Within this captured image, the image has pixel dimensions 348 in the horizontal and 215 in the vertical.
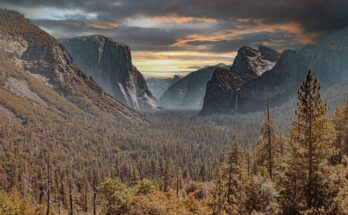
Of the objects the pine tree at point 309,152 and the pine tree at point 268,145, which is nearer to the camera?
A: the pine tree at point 309,152

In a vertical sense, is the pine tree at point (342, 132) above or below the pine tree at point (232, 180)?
above

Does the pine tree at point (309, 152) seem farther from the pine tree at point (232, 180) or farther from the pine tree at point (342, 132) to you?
the pine tree at point (342, 132)

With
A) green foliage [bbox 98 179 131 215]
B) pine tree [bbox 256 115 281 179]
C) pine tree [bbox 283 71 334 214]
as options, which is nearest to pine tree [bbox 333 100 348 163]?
pine tree [bbox 256 115 281 179]

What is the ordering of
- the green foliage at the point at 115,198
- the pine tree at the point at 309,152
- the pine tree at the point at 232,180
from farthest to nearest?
the pine tree at the point at 232,180, the green foliage at the point at 115,198, the pine tree at the point at 309,152

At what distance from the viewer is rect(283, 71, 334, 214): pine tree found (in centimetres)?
4066

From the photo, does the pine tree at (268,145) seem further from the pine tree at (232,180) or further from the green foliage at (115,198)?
the green foliage at (115,198)

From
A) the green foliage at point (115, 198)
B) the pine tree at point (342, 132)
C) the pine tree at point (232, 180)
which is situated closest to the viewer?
the green foliage at point (115, 198)

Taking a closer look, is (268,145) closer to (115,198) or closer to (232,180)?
(232,180)

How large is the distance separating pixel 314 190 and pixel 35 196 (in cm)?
14758

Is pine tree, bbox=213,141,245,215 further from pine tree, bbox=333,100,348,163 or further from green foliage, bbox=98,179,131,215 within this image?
pine tree, bbox=333,100,348,163

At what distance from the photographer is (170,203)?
5322 cm

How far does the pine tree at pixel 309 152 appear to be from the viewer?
4066cm

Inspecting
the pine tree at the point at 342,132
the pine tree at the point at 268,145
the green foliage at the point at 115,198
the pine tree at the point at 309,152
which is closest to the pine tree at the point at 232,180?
the green foliage at the point at 115,198

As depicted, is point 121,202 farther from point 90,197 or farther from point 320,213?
point 90,197
